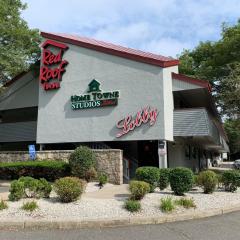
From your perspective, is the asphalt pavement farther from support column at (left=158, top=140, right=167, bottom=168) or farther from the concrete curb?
support column at (left=158, top=140, right=167, bottom=168)

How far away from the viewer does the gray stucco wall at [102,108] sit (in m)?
22.2

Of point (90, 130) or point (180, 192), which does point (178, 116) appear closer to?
point (90, 130)

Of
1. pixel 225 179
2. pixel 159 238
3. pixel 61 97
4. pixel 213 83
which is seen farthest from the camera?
pixel 213 83

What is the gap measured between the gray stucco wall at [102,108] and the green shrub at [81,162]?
3063 millimetres

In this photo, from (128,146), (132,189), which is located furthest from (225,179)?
(128,146)

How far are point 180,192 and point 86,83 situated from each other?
12.4m

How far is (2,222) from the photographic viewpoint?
9.70 metres

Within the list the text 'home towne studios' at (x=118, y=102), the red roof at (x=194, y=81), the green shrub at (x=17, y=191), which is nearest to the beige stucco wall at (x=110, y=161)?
the text 'home towne studios' at (x=118, y=102)

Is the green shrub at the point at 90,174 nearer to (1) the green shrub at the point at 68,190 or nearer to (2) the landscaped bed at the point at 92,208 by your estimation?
(2) the landscaped bed at the point at 92,208

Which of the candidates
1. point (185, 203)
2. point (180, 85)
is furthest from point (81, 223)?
point (180, 85)

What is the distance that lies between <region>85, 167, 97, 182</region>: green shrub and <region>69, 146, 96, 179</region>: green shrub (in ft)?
0.38

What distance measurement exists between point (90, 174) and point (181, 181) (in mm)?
7449

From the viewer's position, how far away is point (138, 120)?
73.5 feet

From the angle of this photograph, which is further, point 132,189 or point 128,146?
point 128,146
